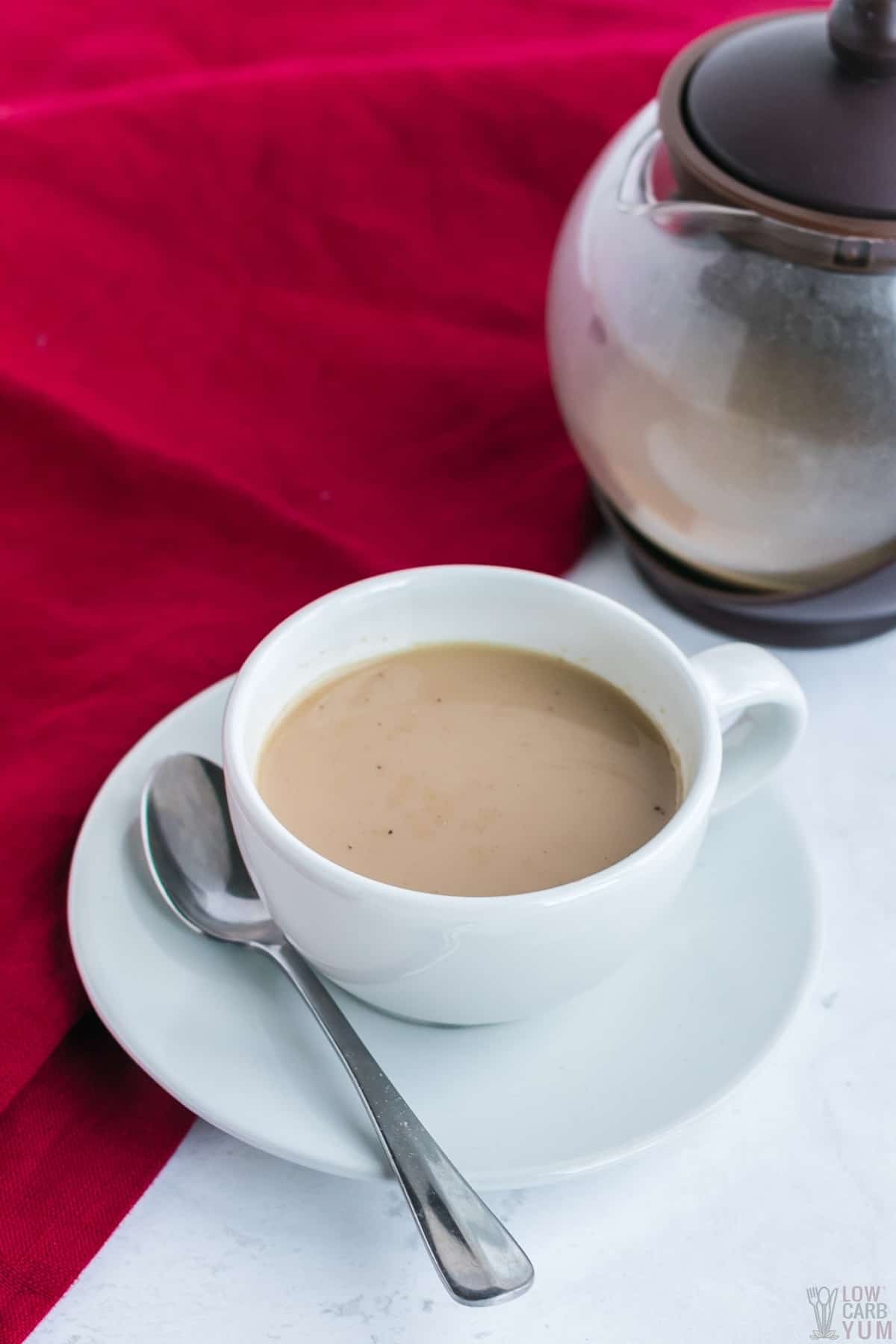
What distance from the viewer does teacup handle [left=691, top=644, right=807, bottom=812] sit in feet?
2.15

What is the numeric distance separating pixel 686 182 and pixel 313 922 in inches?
16.8

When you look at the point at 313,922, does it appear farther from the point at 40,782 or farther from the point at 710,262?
the point at 710,262

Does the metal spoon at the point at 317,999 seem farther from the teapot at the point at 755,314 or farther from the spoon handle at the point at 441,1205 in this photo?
the teapot at the point at 755,314

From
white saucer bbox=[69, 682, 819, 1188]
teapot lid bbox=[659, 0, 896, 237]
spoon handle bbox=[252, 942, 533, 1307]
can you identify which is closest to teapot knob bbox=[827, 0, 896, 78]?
teapot lid bbox=[659, 0, 896, 237]

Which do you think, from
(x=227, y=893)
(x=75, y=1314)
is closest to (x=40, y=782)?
(x=227, y=893)

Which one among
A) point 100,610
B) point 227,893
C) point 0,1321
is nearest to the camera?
point 0,1321

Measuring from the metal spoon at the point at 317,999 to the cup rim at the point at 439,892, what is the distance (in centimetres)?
6

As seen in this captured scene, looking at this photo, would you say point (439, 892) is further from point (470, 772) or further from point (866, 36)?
point (866, 36)

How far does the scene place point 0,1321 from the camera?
21.7 inches

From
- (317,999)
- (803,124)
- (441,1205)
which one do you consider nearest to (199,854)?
(317,999)

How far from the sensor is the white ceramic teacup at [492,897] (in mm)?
547

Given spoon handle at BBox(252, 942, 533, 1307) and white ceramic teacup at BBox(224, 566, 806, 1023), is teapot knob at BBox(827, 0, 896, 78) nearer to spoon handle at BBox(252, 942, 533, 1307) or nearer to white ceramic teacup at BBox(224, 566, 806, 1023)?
white ceramic teacup at BBox(224, 566, 806, 1023)

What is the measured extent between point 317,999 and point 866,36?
0.54 meters
